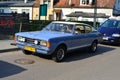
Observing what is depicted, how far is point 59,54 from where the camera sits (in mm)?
10500

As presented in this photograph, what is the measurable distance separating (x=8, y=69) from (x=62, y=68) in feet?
5.88

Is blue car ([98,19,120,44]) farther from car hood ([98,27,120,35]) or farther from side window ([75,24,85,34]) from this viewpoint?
side window ([75,24,85,34])

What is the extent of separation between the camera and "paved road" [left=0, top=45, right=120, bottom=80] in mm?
8219

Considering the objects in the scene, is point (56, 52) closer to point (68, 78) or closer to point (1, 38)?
point (68, 78)

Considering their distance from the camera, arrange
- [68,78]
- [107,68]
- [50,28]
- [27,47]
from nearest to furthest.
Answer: [68,78], [107,68], [27,47], [50,28]

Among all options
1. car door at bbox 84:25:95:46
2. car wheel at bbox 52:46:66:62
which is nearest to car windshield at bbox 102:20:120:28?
car door at bbox 84:25:95:46

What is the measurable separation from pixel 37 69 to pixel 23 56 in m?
2.31

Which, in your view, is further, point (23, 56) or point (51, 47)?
point (23, 56)

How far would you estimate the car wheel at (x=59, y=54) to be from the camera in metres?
10.3

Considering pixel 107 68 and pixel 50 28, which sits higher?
pixel 50 28

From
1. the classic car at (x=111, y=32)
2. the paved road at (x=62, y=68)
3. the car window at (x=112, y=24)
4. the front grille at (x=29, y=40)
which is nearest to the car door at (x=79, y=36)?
the paved road at (x=62, y=68)

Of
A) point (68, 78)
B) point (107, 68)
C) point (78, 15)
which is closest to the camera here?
point (68, 78)

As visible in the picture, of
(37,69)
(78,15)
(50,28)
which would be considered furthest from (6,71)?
(78,15)

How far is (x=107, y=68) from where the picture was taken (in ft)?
A: 32.2
